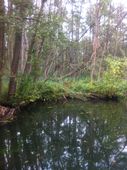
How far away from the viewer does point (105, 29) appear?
34562mm

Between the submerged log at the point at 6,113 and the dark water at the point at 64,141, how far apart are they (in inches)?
15.3

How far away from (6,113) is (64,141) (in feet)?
12.1

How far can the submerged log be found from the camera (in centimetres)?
1192

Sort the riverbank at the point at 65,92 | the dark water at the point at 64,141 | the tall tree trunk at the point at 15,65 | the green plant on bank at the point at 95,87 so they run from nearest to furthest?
the dark water at the point at 64,141 → the tall tree trunk at the point at 15,65 → the riverbank at the point at 65,92 → the green plant on bank at the point at 95,87

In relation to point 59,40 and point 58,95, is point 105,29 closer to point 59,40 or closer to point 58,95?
point 58,95

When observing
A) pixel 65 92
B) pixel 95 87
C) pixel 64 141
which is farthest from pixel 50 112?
pixel 95 87

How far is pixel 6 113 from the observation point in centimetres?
1225

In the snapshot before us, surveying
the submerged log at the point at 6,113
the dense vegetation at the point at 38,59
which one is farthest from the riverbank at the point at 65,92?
the submerged log at the point at 6,113

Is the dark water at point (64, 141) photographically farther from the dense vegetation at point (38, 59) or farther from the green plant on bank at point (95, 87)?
the green plant on bank at point (95, 87)

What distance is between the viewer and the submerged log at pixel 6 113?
1192 cm

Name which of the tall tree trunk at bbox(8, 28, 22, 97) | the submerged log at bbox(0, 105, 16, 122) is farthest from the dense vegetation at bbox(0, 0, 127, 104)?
the submerged log at bbox(0, 105, 16, 122)

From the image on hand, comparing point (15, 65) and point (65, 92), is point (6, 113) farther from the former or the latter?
point (65, 92)

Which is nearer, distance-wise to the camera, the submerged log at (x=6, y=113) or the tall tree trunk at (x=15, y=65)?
the submerged log at (x=6, y=113)

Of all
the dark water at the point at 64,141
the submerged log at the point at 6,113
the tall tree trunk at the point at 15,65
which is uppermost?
the tall tree trunk at the point at 15,65
